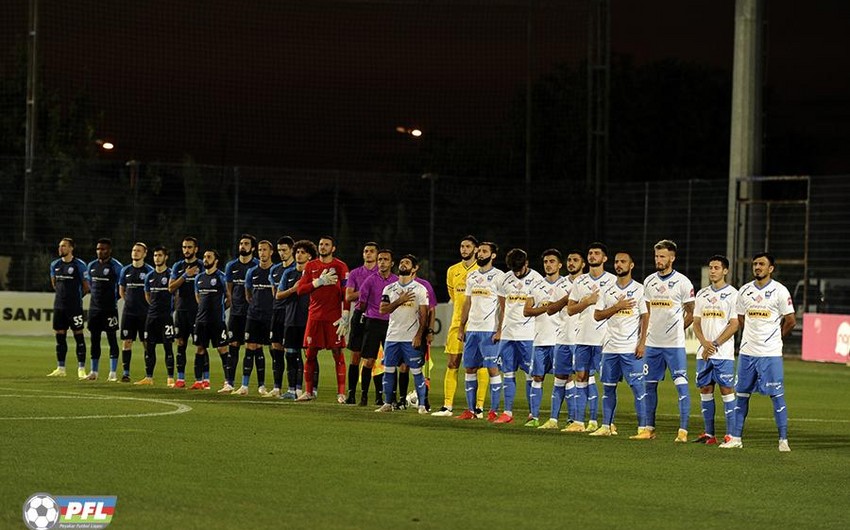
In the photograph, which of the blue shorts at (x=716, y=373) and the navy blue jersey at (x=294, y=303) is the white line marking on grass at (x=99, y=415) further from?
the blue shorts at (x=716, y=373)

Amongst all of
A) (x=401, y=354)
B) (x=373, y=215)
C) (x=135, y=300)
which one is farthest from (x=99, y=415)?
(x=373, y=215)

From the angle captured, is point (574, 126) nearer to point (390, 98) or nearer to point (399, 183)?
point (390, 98)

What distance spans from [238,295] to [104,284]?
8.64ft

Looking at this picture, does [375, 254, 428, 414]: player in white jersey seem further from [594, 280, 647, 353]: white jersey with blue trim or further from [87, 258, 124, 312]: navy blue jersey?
[87, 258, 124, 312]: navy blue jersey

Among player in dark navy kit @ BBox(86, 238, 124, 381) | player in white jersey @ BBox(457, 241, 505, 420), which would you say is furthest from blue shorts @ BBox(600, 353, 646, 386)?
player in dark navy kit @ BBox(86, 238, 124, 381)

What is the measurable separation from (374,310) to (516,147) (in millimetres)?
41652

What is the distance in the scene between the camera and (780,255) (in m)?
35.3

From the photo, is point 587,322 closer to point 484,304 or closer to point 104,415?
point 484,304

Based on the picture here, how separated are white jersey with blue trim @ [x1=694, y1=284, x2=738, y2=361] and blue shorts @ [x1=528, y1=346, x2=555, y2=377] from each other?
2152 mm

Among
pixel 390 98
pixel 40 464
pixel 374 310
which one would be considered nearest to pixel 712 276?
pixel 374 310

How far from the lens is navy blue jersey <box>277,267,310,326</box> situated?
19484 millimetres

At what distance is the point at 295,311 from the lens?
1948 cm

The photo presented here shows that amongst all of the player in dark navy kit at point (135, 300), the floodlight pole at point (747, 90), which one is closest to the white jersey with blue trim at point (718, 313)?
the player in dark navy kit at point (135, 300)

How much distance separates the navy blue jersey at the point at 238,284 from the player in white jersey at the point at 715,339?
769cm
